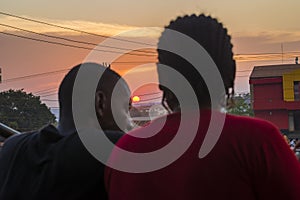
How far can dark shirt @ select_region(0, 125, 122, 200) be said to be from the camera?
157 centimetres

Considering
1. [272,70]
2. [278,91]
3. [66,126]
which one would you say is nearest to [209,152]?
[66,126]

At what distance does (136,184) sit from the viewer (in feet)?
4.14

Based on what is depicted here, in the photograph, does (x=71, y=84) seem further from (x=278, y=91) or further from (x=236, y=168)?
(x=278, y=91)

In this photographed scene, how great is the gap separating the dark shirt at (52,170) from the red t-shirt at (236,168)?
15.4 inches

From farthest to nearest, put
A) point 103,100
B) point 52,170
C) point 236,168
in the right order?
point 103,100
point 52,170
point 236,168

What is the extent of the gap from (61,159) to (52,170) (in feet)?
0.14

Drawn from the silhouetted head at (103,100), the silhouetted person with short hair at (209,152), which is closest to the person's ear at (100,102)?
the silhouetted head at (103,100)

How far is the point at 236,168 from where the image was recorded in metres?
1.13

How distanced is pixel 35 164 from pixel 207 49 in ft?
2.27

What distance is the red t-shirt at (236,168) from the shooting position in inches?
43.6

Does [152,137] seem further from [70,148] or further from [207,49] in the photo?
[70,148]

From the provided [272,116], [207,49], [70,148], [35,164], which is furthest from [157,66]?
[272,116]

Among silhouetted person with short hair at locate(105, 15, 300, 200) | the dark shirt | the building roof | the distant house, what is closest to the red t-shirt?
silhouetted person with short hair at locate(105, 15, 300, 200)

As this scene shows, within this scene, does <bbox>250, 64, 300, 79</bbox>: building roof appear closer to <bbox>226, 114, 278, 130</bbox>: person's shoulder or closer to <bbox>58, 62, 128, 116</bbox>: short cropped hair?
<bbox>58, 62, 128, 116</bbox>: short cropped hair
